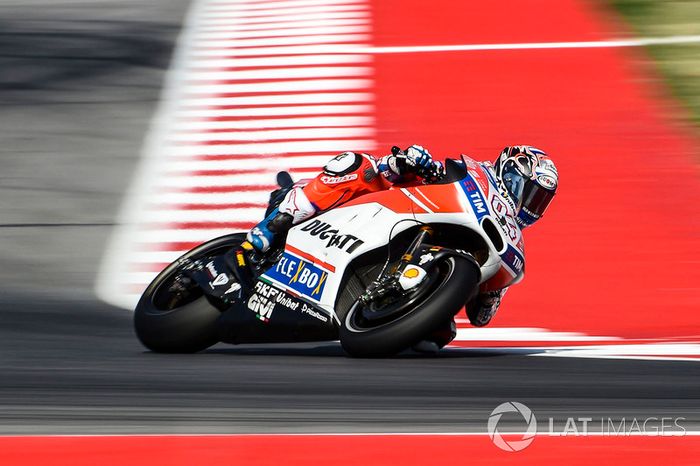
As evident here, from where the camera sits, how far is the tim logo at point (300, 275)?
687 centimetres

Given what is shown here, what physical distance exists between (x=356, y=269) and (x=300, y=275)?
339mm

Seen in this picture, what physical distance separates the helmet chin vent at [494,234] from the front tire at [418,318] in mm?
408

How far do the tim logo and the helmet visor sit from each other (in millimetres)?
1355

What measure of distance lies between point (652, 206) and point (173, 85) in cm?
624

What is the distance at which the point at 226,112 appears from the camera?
545 inches

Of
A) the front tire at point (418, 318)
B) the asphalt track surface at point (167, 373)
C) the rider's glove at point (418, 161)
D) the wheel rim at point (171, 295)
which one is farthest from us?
the wheel rim at point (171, 295)

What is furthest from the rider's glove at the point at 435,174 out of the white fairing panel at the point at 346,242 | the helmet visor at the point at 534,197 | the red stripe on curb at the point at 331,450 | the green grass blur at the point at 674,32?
the green grass blur at the point at 674,32

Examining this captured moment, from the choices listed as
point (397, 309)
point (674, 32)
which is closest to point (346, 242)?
point (397, 309)

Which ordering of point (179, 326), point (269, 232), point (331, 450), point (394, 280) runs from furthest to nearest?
point (269, 232)
point (179, 326)
point (394, 280)
point (331, 450)

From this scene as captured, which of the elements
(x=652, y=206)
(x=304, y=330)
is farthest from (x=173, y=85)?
(x=304, y=330)

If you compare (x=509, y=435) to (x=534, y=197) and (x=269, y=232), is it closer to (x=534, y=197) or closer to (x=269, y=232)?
(x=534, y=197)

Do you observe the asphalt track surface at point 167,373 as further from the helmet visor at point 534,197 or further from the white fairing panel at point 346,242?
the helmet visor at point 534,197

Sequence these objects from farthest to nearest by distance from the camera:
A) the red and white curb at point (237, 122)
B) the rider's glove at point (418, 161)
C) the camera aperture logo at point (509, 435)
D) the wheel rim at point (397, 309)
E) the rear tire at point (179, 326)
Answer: the red and white curb at point (237, 122)
the rear tire at point (179, 326)
the rider's glove at point (418, 161)
the wheel rim at point (397, 309)
the camera aperture logo at point (509, 435)

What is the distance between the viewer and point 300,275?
697cm
